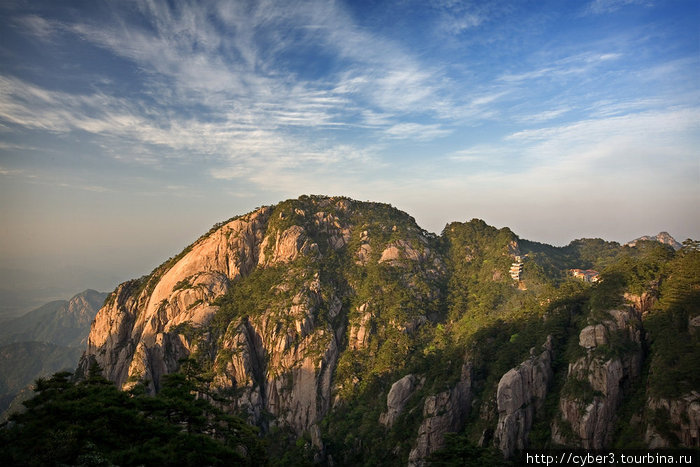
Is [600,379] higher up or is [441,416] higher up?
[600,379]

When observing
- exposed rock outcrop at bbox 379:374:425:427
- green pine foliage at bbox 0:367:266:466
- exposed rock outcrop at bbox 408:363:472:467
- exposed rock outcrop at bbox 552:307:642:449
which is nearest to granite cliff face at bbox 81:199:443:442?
exposed rock outcrop at bbox 379:374:425:427

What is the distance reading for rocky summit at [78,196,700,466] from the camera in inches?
1476

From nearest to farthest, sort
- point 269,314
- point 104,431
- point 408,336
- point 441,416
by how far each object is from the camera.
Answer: point 104,431 < point 441,416 < point 408,336 < point 269,314

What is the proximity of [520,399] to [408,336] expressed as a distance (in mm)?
34314

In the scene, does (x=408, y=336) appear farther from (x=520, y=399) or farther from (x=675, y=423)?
(x=675, y=423)

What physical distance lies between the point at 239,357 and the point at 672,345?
63868mm

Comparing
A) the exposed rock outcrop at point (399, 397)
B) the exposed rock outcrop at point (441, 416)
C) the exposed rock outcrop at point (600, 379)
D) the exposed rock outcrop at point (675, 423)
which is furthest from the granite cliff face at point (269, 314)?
the exposed rock outcrop at point (675, 423)

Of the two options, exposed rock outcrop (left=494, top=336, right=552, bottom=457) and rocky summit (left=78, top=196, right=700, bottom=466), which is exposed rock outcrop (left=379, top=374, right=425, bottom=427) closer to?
rocky summit (left=78, top=196, right=700, bottom=466)

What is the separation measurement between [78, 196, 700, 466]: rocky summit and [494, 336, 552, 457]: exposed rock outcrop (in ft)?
0.53

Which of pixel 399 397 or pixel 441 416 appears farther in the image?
pixel 399 397

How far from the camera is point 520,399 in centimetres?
4128

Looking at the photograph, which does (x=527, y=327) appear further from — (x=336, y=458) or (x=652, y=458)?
(x=336, y=458)

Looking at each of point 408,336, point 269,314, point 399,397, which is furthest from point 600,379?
point 269,314

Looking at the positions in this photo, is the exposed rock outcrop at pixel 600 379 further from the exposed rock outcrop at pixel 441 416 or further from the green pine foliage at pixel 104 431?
the green pine foliage at pixel 104 431
